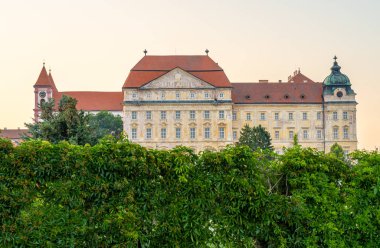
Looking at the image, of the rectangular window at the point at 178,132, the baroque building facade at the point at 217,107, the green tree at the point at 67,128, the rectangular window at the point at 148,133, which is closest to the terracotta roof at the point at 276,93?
the baroque building facade at the point at 217,107

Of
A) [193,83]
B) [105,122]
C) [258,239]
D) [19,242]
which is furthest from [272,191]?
[105,122]

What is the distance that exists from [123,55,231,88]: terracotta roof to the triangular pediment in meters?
0.48

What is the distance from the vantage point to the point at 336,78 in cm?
8088

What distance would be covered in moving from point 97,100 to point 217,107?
1225 inches

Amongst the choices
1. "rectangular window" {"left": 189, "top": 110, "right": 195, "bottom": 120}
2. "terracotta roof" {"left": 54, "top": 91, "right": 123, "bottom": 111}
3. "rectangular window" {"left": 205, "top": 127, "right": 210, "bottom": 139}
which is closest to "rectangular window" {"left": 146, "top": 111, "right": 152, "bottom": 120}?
"rectangular window" {"left": 189, "top": 110, "right": 195, "bottom": 120}

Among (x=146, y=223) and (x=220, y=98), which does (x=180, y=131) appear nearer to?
(x=220, y=98)

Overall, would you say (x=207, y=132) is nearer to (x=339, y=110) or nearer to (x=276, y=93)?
(x=276, y=93)

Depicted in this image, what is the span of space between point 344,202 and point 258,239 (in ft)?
4.05

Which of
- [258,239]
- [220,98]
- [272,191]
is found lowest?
[258,239]

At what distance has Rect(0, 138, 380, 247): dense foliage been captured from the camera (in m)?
7.68

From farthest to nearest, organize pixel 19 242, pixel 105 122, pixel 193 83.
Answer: pixel 105 122
pixel 193 83
pixel 19 242

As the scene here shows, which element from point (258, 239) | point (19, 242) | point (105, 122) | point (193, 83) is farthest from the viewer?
point (105, 122)

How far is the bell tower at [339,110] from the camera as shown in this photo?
8112cm

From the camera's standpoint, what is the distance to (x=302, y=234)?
26.4 ft
